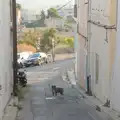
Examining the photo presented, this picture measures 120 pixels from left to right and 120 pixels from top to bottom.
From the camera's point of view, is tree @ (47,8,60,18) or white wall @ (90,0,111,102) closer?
white wall @ (90,0,111,102)

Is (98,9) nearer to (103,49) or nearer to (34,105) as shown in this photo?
(103,49)

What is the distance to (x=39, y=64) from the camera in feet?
196

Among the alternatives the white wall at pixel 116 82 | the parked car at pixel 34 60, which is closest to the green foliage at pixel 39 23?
the parked car at pixel 34 60

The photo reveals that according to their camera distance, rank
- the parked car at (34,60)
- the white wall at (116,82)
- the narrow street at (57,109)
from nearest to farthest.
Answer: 1. the narrow street at (57,109)
2. the white wall at (116,82)
3. the parked car at (34,60)

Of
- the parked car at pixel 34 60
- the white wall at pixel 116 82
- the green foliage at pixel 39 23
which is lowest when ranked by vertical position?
the parked car at pixel 34 60

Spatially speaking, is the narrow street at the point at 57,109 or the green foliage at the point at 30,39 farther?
the green foliage at the point at 30,39


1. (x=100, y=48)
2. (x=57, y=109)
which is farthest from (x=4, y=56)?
(x=100, y=48)

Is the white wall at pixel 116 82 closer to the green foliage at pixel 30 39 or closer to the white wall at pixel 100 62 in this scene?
the white wall at pixel 100 62

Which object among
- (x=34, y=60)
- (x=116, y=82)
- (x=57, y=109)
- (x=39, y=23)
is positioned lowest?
(x=34, y=60)

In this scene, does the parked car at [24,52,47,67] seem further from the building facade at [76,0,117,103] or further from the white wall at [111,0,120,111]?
the white wall at [111,0,120,111]

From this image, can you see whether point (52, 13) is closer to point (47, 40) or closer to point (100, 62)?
point (47, 40)

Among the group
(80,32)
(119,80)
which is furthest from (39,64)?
(119,80)

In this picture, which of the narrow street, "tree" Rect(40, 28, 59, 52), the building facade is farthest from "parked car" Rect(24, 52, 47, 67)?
the narrow street

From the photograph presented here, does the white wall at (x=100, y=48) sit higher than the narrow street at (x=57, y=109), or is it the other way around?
the white wall at (x=100, y=48)
